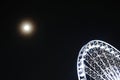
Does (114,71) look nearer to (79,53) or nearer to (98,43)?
(98,43)

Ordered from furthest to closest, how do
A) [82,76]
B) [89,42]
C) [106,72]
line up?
[106,72] → [89,42] → [82,76]

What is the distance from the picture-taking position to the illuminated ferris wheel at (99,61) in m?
7.02

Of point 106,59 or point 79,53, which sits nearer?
point 79,53

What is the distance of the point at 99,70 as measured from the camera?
7.55 meters

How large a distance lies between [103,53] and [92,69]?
853mm

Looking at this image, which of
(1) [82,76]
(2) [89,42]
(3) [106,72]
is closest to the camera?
(1) [82,76]

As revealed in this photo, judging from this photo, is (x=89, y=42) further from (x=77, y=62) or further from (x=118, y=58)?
(x=118, y=58)

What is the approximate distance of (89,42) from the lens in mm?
7188

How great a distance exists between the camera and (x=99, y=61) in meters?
7.72

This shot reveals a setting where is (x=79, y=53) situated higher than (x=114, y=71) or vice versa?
(x=79, y=53)

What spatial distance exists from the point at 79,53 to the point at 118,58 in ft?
5.01

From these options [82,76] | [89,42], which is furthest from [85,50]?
[82,76]

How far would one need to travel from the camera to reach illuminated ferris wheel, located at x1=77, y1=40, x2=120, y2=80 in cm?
702

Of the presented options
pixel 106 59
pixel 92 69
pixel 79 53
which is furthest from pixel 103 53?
pixel 79 53
